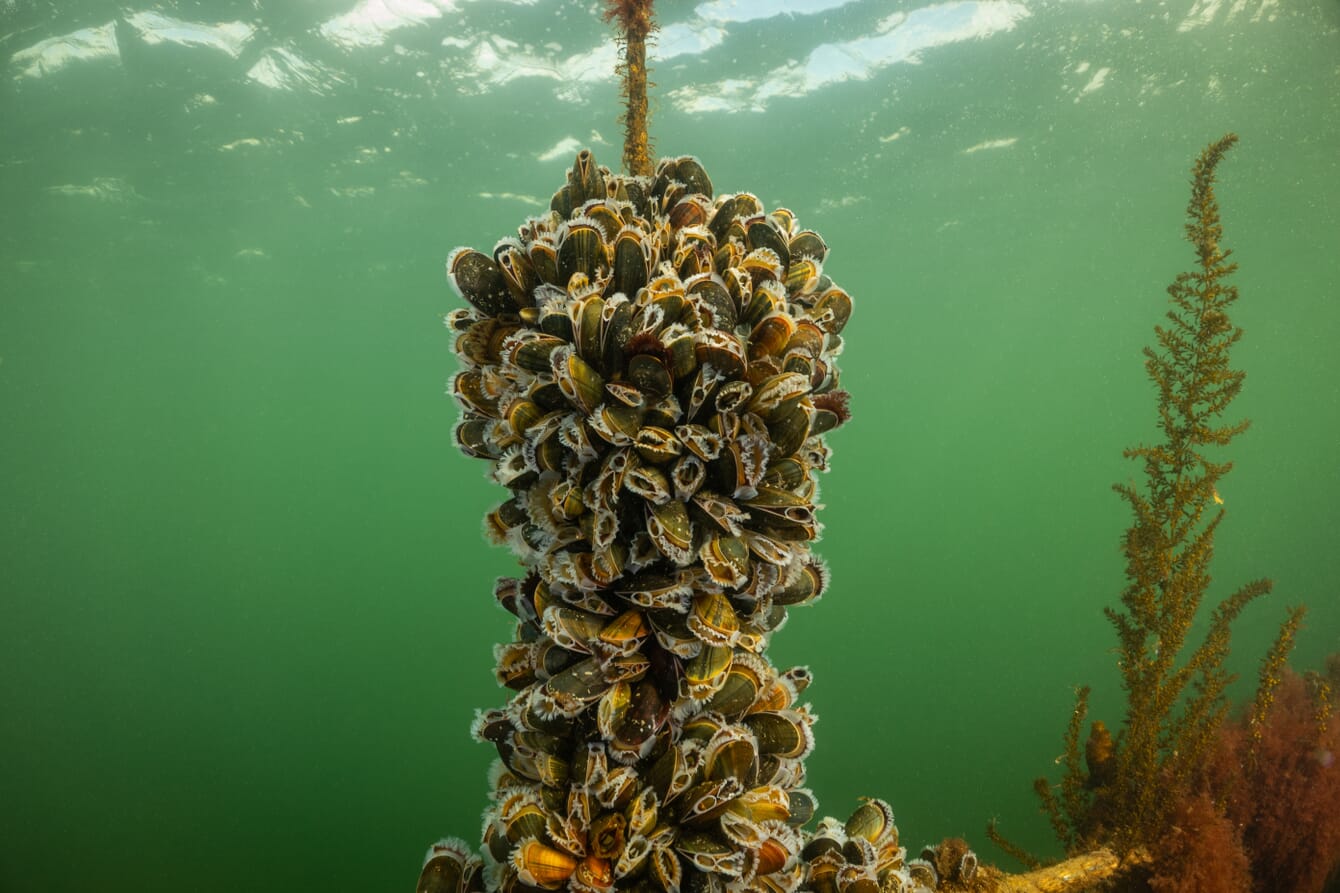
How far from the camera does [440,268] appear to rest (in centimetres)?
2720

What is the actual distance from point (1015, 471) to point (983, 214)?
93144mm

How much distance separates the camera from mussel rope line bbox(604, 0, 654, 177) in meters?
2.02

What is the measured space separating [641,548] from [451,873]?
0.99 metres

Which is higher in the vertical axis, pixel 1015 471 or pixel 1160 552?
pixel 1160 552

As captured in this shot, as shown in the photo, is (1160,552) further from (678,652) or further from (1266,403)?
(1266,403)

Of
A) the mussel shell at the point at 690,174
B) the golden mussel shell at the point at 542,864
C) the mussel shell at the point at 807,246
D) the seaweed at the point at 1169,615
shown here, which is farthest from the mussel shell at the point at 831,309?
the seaweed at the point at 1169,615

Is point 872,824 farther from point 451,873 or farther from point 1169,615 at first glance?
point 1169,615

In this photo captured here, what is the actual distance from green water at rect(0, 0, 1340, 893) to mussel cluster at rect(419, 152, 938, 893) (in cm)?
773

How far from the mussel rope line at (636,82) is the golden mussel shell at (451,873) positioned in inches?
83.7

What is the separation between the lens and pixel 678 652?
1532mm

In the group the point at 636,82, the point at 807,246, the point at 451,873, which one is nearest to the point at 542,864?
the point at 451,873

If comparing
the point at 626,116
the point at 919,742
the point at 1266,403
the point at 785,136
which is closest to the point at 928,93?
the point at 785,136

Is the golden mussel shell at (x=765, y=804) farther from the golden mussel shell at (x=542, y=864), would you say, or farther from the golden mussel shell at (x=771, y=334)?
the golden mussel shell at (x=771, y=334)

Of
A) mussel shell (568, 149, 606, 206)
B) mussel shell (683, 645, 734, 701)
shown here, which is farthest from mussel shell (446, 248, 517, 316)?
mussel shell (683, 645, 734, 701)
